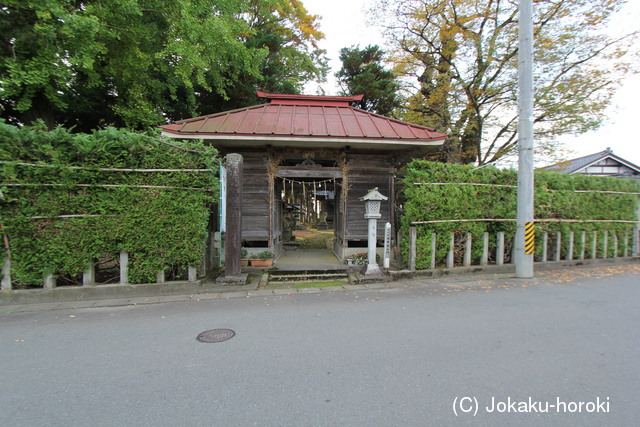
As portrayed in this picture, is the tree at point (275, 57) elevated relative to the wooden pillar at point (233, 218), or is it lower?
elevated

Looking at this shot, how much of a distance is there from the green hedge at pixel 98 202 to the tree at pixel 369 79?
1269cm

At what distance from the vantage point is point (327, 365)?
304 centimetres

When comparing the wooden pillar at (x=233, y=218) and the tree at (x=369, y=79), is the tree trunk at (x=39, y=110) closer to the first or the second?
the wooden pillar at (x=233, y=218)

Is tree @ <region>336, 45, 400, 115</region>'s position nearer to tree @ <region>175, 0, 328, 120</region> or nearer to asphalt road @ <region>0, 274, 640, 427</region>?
tree @ <region>175, 0, 328, 120</region>

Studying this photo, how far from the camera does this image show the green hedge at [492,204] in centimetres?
696

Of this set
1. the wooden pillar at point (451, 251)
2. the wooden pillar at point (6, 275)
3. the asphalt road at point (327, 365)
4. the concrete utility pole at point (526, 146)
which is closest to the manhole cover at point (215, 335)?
the asphalt road at point (327, 365)

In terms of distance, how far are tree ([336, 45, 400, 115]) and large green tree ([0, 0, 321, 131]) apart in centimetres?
637

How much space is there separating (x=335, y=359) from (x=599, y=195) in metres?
11.1

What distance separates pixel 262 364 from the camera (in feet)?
10.1

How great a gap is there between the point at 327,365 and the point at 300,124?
7043mm

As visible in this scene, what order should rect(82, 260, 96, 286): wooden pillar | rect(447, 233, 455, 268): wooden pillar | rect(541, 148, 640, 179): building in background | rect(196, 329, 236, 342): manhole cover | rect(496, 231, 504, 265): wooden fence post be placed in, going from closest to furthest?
rect(196, 329, 236, 342): manhole cover < rect(82, 260, 96, 286): wooden pillar < rect(447, 233, 455, 268): wooden pillar < rect(496, 231, 504, 265): wooden fence post < rect(541, 148, 640, 179): building in background

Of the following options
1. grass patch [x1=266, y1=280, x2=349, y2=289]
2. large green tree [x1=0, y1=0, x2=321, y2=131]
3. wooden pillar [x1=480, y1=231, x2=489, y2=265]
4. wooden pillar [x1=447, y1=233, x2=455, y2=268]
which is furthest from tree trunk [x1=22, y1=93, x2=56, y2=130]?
wooden pillar [x1=480, y1=231, x2=489, y2=265]

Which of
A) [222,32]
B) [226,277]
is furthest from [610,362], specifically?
[222,32]

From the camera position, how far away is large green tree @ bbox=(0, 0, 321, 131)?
7.25m
